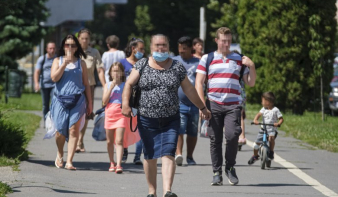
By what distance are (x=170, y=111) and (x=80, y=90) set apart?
10.6 ft

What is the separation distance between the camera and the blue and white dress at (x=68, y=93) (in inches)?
447

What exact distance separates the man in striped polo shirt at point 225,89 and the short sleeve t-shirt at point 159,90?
165cm

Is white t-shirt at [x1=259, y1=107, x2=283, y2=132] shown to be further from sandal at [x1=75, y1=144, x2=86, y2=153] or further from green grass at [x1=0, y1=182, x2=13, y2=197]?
green grass at [x1=0, y1=182, x2=13, y2=197]

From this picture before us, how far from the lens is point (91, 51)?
13.5 meters

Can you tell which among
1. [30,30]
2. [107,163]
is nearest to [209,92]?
[107,163]

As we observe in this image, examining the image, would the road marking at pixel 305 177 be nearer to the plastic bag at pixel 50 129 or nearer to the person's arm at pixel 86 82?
the person's arm at pixel 86 82

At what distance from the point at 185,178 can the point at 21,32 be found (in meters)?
22.9

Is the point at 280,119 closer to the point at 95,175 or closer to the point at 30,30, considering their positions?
the point at 95,175

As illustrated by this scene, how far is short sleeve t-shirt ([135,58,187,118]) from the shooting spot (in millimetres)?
8328

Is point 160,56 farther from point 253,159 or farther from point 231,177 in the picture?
point 253,159

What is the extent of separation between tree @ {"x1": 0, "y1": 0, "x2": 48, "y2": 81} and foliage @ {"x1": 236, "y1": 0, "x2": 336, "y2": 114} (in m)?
10.8

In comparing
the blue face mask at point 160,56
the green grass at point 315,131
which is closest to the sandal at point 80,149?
the green grass at point 315,131

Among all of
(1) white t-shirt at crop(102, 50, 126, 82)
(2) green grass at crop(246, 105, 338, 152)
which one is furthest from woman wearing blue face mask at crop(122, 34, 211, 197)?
(2) green grass at crop(246, 105, 338, 152)

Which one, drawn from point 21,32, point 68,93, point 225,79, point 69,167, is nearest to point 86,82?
A: point 68,93
